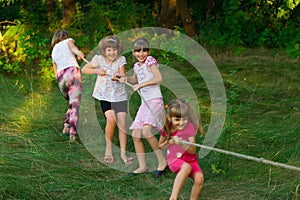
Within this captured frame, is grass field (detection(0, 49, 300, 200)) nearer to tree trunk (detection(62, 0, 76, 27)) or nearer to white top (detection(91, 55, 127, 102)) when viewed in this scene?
white top (detection(91, 55, 127, 102))

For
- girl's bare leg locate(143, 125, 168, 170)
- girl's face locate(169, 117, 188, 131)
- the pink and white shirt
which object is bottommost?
girl's bare leg locate(143, 125, 168, 170)

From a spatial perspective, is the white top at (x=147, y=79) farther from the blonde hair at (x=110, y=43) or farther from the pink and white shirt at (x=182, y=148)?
the pink and white shirt at (x=182, y=148)

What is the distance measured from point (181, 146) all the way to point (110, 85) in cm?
135

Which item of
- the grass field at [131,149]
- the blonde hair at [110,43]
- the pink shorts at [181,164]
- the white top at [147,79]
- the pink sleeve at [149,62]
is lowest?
the grass field at [131,149]

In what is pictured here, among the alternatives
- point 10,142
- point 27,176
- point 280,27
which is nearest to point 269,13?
point 280,27

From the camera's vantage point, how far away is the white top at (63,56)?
18.5 ft

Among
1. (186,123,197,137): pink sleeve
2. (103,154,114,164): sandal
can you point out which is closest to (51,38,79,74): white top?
(103,154,114,164): sandal

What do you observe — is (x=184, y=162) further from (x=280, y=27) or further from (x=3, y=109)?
(x=280, y=27)

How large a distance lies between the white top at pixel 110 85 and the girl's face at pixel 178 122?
1.13 meters

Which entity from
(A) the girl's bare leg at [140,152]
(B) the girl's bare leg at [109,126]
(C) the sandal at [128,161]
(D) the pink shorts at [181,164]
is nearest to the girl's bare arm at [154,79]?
(A) the girl's bare leg at [140,152]

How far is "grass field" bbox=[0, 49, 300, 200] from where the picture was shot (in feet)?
13.3

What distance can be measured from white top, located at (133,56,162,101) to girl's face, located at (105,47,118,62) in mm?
346

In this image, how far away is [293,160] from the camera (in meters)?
4.35

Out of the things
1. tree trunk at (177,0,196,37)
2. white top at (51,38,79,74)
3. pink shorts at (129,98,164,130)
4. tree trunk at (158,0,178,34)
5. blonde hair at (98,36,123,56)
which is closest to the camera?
pink shorts at (129,98,164,130)
